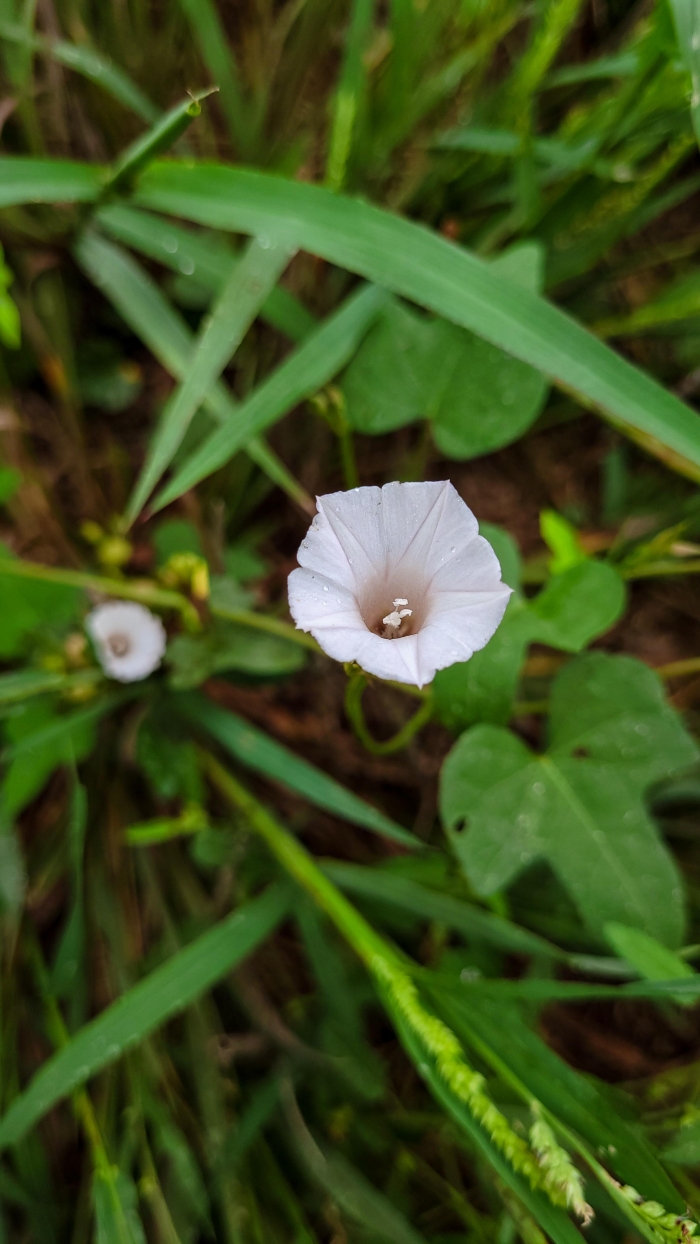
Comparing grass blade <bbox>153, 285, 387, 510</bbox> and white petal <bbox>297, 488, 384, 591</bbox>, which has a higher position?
grass blade <bbox>153, 285, 387, 510</bbox>

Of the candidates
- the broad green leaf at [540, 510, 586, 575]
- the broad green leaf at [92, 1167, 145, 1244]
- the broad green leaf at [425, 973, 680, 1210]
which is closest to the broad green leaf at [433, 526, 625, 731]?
the broad green leaf at [540, 510, 586, 575]

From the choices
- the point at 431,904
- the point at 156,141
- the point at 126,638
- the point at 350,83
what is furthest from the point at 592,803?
the point at 350,83

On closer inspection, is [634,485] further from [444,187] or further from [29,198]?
[29,198]

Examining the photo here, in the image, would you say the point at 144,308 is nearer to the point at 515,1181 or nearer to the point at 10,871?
the point at 10,871

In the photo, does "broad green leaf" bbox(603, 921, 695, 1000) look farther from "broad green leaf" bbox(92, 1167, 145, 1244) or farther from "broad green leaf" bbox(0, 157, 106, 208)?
"broad green leaf" bbox(0, 157, 106, 208)

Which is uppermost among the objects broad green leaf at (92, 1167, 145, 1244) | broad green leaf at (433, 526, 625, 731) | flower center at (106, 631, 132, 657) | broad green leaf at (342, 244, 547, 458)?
broad green leaf at (342, 244, 547, 458)

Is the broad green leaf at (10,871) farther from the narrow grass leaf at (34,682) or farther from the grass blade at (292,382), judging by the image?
the grass blade at (292,382)
